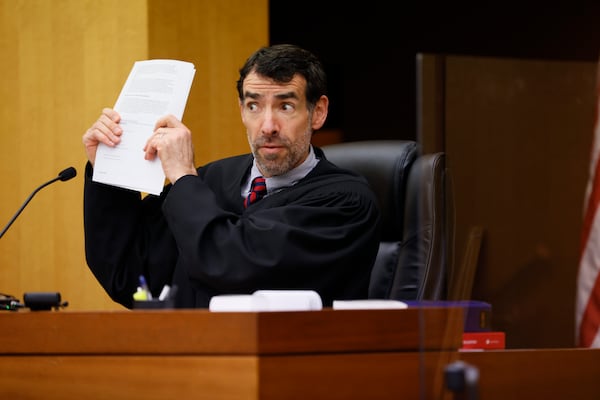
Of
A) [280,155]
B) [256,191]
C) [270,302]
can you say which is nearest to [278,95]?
[280,155]

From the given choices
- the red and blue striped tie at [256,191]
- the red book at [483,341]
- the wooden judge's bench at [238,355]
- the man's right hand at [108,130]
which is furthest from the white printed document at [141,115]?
the red book at [483,341]

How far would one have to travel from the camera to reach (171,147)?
2295 mm

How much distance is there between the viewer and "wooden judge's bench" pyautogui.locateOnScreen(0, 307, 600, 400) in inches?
62.7

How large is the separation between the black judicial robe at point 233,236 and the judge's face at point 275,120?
0.28ft

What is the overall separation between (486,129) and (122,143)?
1.15 meters

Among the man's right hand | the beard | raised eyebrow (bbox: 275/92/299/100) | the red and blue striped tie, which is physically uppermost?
raised eyebrow (bbox: 275/92/299/100)

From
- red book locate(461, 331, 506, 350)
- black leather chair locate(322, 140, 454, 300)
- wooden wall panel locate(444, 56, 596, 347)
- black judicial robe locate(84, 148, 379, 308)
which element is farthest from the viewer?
black leather chair locate(322, 140, 454, 300)

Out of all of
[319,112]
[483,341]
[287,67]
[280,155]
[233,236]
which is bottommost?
[483,341]

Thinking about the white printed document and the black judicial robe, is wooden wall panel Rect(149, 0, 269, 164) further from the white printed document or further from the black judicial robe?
the white printed document

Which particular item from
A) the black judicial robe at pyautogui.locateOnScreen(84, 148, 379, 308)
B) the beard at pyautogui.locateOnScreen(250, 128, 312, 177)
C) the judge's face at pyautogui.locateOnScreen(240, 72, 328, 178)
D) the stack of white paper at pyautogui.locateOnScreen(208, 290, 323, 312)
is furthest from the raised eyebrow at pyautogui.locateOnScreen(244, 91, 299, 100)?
the stack of white paper at pyautogui.locateOnScreen(208, 290, 323, 312)

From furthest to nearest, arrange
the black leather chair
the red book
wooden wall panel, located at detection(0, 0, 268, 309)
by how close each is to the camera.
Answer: wooden wall panel, located at detection(0, 0, 268, 309)
the black leather chair
the red book

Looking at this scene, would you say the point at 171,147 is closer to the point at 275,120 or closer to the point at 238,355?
the point at 275,120

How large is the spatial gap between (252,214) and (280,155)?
9.2 inches

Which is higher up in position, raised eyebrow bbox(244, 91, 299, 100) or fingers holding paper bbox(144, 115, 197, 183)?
raised eyebrow bbox(244, 91, 299, 100)
